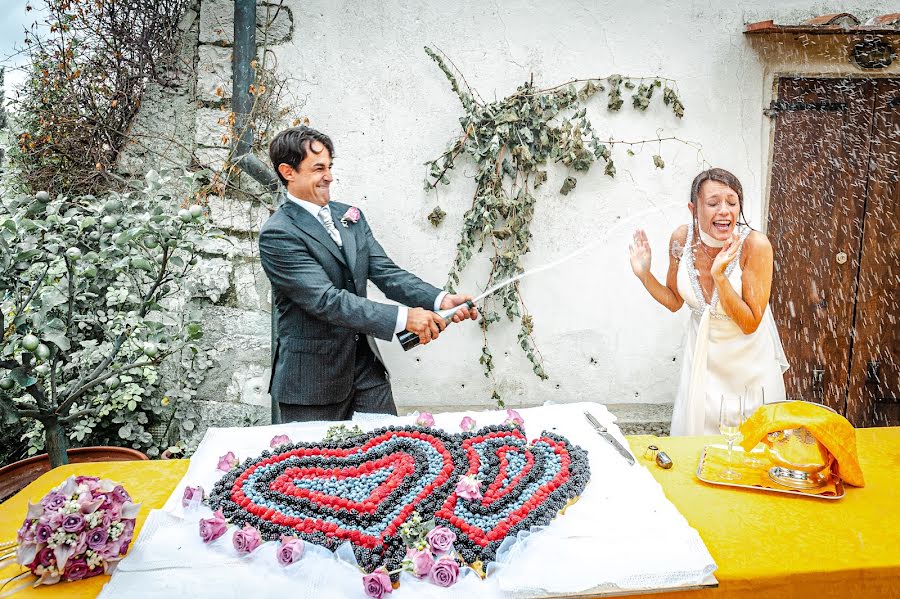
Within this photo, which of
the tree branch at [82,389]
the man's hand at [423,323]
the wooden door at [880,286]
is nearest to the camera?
the tree branch at [82,389]

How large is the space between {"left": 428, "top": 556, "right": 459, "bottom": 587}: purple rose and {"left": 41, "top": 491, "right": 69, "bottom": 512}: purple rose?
0.88 metres

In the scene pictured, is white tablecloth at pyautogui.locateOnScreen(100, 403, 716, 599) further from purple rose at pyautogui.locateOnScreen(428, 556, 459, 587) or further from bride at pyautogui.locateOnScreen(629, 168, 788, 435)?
bride at pyautogui.locateOnScreen(629, 168, 788, 435)

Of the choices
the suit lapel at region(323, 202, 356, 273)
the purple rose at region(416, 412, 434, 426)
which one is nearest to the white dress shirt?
the suit lapel at region(323, 202, 356, 273)

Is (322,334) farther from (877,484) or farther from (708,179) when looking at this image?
(877,484)

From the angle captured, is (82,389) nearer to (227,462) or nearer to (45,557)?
(227,462)

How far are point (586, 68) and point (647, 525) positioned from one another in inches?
128

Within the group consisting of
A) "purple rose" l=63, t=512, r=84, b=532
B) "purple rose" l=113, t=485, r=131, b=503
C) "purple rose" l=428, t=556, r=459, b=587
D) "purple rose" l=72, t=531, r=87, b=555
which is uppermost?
"purple rose" l=113, t=485, r=131, b=503

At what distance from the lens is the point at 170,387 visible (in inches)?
161

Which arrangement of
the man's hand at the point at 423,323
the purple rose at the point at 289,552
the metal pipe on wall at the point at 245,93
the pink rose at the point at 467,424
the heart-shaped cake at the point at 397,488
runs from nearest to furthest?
the purple rose at the point at 289,552
the heart-shaped cake at the point at 397,488
the pink rose at the point at 467,424
the man's hand at the point at 423,323
the metal pipe on wall at the point at 245,93

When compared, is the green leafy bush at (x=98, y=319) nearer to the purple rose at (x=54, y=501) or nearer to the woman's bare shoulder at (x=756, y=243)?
the purple rose at (x=54, y=501)

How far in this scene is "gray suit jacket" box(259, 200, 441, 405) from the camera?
114 inches

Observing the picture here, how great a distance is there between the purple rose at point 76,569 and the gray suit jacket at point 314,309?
150 cm

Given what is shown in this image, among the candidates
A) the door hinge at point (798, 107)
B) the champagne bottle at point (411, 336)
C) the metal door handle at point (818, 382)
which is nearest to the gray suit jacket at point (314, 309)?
the champagne bottle at point (411, 336)

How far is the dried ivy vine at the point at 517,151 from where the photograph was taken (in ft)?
13.5
